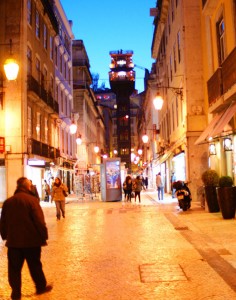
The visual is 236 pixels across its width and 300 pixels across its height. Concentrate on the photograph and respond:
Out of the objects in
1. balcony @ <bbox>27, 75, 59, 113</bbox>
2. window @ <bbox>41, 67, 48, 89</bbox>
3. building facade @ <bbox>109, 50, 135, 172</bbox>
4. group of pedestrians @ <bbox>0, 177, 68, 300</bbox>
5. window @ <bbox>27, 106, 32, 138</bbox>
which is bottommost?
group of pedestrians @ <bbox>0, 177, 68, 300</bbox>

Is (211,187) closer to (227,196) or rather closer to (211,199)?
(211,199)

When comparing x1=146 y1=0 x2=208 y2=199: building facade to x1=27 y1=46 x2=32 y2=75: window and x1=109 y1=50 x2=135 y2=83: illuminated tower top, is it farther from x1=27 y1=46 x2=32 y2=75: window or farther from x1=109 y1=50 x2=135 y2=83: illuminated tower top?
x1=109 y1=50 x2=135 y2=83: illuminated tower top

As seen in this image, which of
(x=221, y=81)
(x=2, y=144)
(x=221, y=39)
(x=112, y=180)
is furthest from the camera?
(x=112, y=180)

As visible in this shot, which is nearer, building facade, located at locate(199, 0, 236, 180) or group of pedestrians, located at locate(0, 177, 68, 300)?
group of pedestrians, located at locate(0, 177, 68, 300)

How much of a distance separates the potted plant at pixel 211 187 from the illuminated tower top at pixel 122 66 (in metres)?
92.8

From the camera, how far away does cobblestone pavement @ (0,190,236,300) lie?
250 inches

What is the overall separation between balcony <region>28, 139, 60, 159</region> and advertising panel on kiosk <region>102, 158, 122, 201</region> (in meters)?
4.67

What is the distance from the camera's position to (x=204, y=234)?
11.9 meters

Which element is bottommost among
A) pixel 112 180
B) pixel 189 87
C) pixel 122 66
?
pixel 112 180

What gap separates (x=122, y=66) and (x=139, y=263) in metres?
105

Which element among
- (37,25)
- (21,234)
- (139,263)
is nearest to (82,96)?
(37,25)

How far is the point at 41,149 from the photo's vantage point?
1256 inches

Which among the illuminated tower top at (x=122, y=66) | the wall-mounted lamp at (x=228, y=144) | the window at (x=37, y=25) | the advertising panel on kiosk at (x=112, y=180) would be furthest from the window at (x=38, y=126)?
the illuminated tower top at (x=122, y=66)

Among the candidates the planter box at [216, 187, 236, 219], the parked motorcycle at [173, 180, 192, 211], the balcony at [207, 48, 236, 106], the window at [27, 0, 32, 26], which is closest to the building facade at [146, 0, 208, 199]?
the parked motorcycle at [173, 180, 192, 211]
